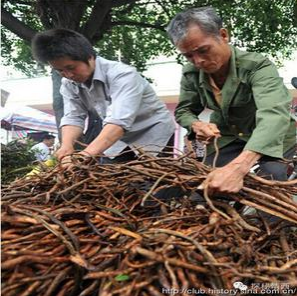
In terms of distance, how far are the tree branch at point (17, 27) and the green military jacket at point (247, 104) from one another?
15.5ft

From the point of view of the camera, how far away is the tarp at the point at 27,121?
1230cm

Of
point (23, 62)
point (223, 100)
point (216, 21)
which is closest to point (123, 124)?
point (223, 100)

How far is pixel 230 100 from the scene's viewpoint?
99.7 inches

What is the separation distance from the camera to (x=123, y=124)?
8.50 ft

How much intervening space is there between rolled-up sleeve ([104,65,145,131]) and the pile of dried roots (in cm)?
76

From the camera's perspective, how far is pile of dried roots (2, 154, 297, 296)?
118cm

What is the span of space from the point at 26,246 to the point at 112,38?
8.10 m

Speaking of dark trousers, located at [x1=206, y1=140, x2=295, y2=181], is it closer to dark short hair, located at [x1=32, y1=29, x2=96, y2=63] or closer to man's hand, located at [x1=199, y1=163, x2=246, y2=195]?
man's hand, located at [x1=199, y1=163, x2=246, y2=195]

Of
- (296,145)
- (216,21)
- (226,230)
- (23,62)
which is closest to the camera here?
(226,230)

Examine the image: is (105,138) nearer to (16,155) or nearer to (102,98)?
(102,98)

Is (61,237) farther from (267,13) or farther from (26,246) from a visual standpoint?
(267,13)

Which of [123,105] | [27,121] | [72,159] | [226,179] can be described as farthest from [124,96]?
[27,121]

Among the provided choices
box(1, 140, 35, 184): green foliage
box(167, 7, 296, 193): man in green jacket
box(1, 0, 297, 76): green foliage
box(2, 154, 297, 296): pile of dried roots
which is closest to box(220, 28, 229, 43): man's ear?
box(167, 7, 296, 193): man in green jacket

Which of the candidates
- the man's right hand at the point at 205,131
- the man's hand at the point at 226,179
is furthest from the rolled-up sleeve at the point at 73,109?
the man's hand at the point at 226,179
